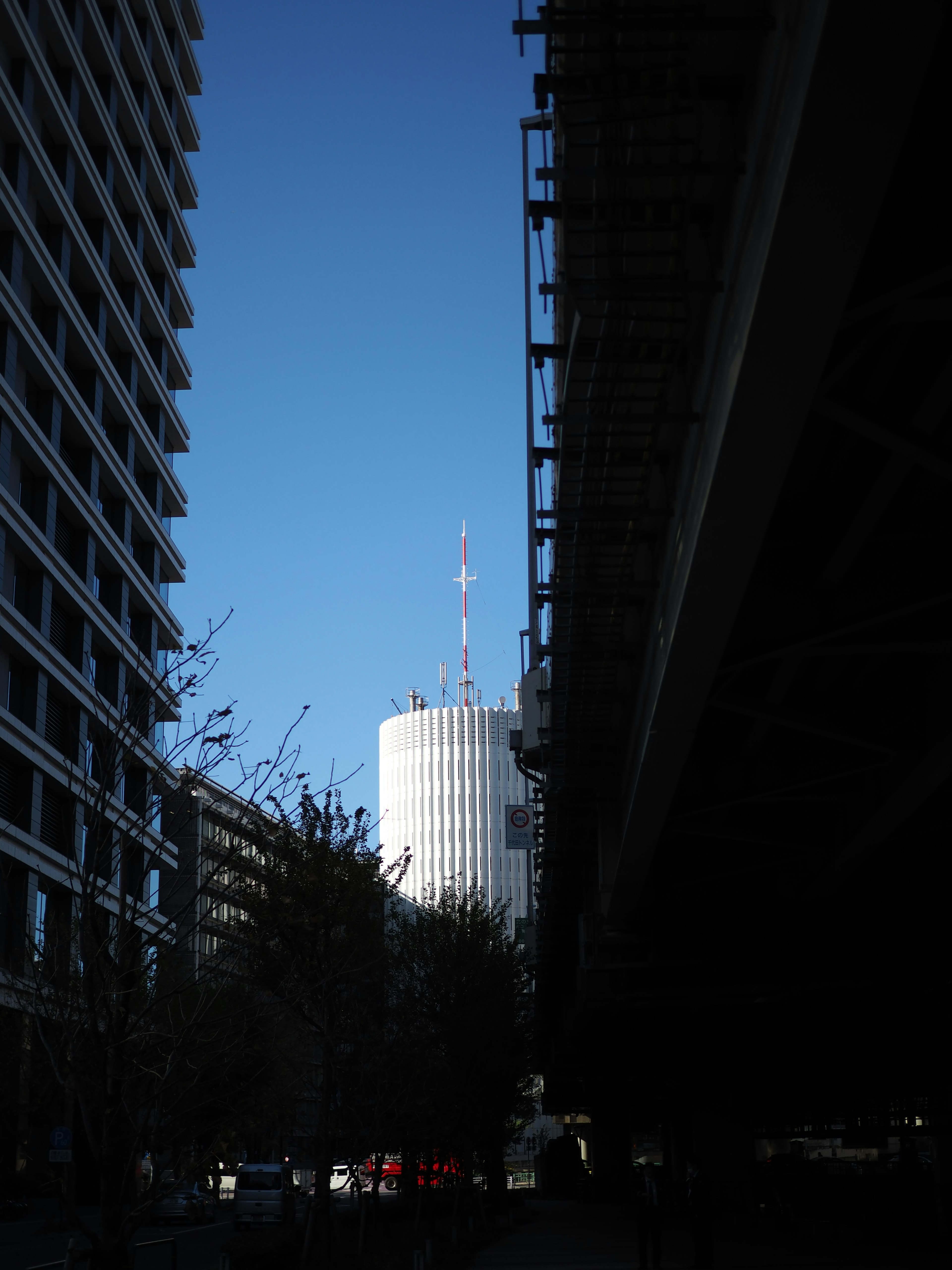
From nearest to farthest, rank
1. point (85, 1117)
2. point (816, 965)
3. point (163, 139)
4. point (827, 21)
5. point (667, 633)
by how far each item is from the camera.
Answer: point (827, 21) → point (85, 1117) → point (667, 633) → point (816, 965) → point (163, 139)

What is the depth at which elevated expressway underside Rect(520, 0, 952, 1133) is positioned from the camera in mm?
6379

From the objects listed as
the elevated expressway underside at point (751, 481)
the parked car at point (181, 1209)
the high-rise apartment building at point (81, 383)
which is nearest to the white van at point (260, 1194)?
the parked car at point (181, 1209)

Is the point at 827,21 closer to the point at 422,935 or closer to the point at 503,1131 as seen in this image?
the point at 422,935

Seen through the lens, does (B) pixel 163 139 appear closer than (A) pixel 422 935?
No

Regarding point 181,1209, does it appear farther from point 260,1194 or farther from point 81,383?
point 81,383

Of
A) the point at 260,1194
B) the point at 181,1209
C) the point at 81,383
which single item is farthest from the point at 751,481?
the point at 81,383

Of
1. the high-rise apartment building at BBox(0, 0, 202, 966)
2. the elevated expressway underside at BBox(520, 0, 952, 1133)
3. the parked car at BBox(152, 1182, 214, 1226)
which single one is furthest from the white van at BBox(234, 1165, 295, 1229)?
the elevated expressway underside at BBox(520, 0, 952, 1133)

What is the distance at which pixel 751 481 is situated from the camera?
26.7ft

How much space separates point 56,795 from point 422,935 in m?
14.8

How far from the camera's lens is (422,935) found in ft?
156

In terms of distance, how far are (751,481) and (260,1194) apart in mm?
40842

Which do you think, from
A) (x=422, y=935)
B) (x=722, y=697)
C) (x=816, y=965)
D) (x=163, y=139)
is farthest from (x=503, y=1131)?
(x=163, y=139)

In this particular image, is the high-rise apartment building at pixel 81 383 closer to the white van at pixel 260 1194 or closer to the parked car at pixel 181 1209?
the parked car at pixel 181 1209

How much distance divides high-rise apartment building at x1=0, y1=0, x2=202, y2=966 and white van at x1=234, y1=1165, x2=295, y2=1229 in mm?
11190
